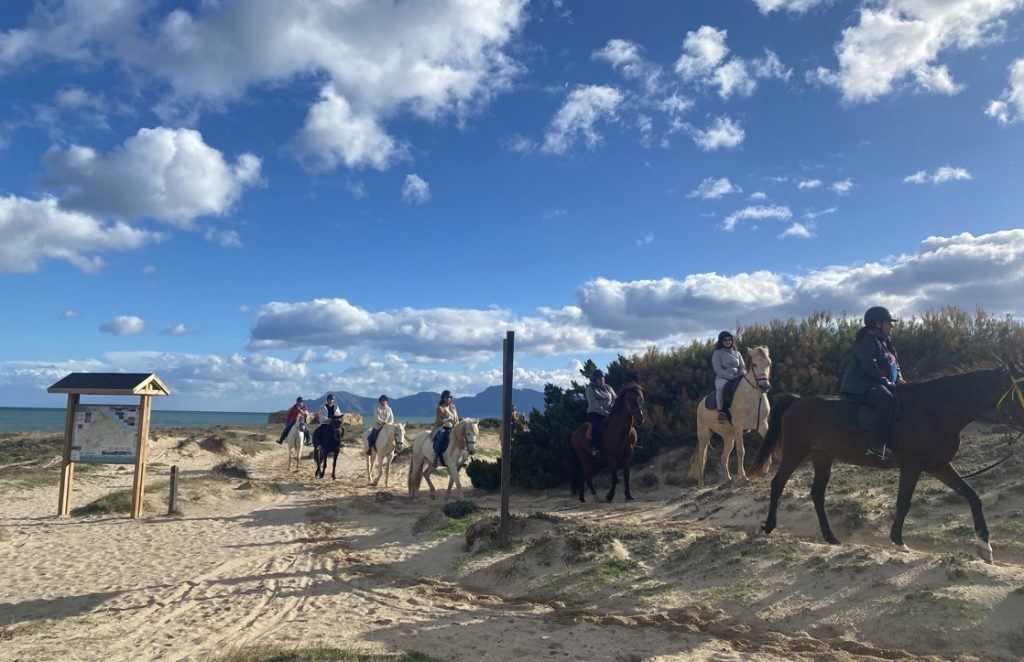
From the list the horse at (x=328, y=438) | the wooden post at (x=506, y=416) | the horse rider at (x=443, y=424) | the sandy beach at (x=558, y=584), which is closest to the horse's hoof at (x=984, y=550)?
the sandy beach at (x=558, y=584)

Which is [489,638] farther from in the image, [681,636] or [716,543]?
[716,543]

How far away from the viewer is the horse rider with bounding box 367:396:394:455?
63.8ft

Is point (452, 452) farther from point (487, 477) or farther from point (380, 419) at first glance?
point (380, 419)

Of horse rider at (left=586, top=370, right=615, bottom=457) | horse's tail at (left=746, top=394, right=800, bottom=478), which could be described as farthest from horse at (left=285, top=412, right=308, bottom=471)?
horse's tail at (left=746, top=394, right=800, bottom=478)

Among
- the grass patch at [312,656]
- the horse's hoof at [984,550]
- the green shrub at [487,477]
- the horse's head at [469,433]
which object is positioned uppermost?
the horse's head at [469,433]

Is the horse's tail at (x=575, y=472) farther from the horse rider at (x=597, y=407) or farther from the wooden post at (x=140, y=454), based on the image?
the wooden post at (x=140, y=454)

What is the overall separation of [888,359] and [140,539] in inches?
459

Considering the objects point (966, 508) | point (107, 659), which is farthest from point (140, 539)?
point (966, 508)

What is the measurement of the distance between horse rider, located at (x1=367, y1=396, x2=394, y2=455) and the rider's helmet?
47.2 ft

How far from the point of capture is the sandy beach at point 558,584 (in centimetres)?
527

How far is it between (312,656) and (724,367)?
33.6ft

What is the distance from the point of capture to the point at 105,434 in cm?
1312

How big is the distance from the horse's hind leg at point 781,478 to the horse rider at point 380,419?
1319 cm

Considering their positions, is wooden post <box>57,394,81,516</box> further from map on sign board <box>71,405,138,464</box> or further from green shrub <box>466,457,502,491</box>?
green shrub <box>466,457,502,491</box>
